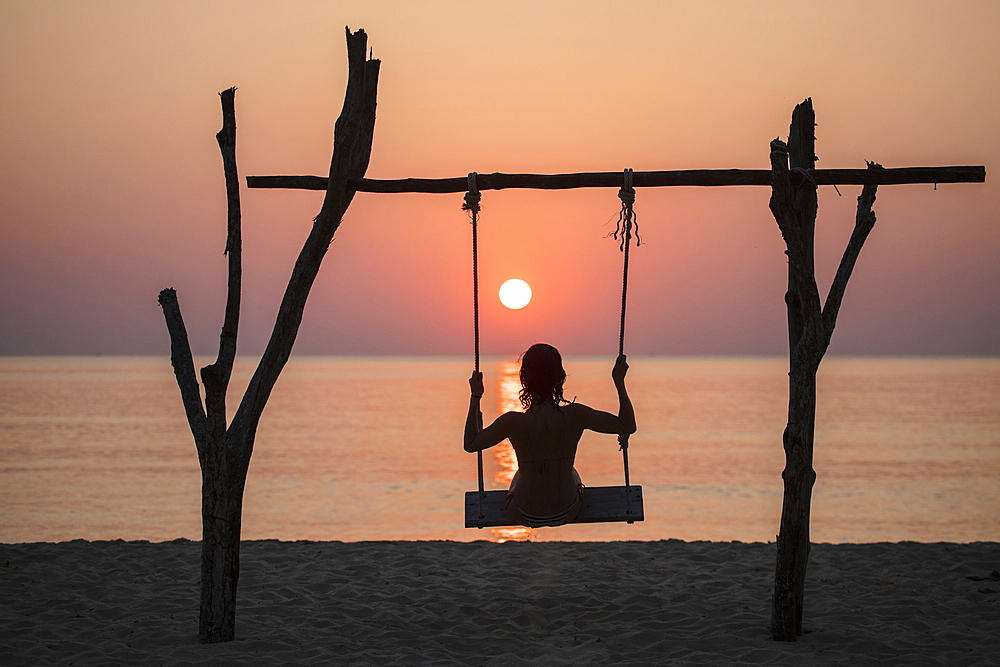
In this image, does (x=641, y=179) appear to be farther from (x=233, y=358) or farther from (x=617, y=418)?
(x=233, y=358)

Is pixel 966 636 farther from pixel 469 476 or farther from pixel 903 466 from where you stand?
pixel 903 466

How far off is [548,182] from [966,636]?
12.3ft

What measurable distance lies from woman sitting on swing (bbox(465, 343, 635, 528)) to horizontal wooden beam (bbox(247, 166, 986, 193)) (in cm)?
111

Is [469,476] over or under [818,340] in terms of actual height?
under

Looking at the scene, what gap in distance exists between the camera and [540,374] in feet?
17.9

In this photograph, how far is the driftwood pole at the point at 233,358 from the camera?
5043 mm

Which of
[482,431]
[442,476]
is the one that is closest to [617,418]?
[482,431]

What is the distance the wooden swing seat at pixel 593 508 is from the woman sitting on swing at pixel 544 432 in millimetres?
132

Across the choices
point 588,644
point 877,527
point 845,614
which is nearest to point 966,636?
point 845,614

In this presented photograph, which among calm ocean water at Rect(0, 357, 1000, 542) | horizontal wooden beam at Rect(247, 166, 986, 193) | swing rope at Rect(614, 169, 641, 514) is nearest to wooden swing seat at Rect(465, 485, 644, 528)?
swing rope at Rect(614, 169, 641, 514)

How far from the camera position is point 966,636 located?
5.34 meters

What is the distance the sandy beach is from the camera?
16.6ft

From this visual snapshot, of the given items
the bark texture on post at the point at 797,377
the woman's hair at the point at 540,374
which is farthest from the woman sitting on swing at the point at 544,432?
the bark texture on post at the point at 797,377

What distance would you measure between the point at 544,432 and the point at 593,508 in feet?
2.06
